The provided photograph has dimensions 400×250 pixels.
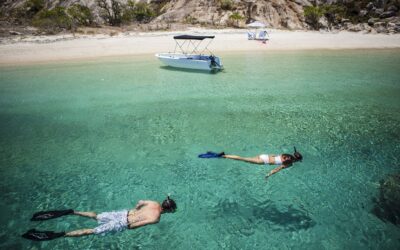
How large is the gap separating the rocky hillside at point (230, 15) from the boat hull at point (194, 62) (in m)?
21.5

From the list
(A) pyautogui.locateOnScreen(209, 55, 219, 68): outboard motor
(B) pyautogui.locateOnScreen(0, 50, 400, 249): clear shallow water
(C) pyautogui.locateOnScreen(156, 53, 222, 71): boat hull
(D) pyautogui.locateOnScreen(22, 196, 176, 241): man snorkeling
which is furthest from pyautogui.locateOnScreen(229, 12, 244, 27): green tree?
(D) pyautogui.locateOnScreen(22, 196, 176, 241): man snorkeling

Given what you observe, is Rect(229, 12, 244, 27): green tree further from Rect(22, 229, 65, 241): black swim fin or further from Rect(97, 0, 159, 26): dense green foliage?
Rect(22, 229, 65, 241): black swim fin

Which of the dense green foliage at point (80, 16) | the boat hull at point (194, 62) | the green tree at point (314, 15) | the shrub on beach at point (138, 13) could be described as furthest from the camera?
the shrub on beach at point (138, 13)

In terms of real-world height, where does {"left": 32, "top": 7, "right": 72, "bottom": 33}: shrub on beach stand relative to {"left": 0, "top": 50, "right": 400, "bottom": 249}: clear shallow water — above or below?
above

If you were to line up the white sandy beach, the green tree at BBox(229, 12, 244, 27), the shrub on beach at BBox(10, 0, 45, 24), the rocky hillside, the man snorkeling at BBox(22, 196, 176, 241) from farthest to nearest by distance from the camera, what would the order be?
the shrub on beach at BBox(10, 0, 45, 24)
the green tree at BBox(229, 12, 244, 27)
the rocky hillside
the white sandy beach
the man snorkeling at BBox(22, 196, 176, 241)

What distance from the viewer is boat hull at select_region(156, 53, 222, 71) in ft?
76.2

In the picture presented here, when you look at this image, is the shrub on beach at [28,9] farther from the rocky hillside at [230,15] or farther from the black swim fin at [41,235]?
the black swim fin at [41,235]

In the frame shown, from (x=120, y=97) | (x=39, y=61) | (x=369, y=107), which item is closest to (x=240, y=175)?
(x=369, y=107)

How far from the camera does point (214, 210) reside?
7.52m

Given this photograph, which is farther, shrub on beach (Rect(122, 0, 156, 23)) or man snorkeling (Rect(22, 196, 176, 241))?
shrub on beach (Rect(122, 0, 156, 23))

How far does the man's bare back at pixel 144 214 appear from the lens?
265 inches

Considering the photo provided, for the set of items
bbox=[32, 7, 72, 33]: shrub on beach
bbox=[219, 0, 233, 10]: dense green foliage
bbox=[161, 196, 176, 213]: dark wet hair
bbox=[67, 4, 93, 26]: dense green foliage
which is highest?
bbox=[219, 0, 233, 10]: dense green foliage

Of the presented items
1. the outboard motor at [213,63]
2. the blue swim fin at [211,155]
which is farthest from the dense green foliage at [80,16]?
the blue swim fin at [211,155]

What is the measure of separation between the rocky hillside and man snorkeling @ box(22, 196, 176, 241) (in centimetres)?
4011
